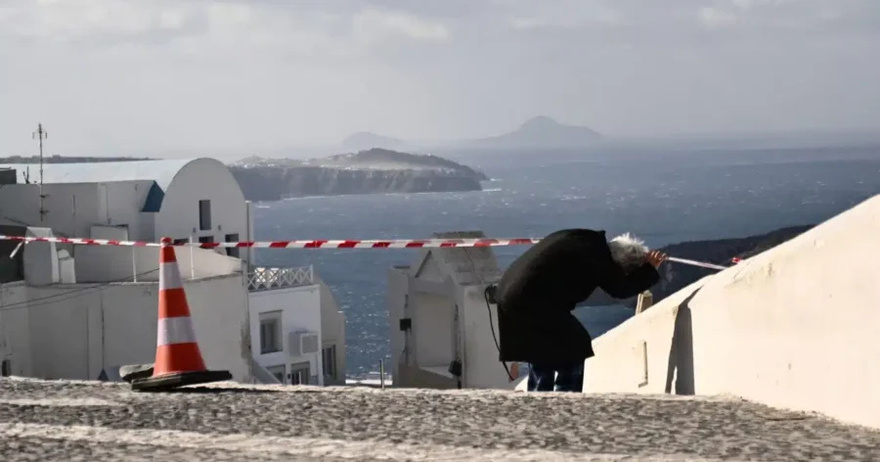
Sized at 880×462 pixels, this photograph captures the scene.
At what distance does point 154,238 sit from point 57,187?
5.19 meters

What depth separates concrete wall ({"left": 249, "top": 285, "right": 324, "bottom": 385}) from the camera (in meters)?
50.6

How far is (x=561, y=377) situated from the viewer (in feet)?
31.9

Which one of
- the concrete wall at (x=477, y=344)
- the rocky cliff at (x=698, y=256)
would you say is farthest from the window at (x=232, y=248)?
the concrete wall at (x=477, y=344)

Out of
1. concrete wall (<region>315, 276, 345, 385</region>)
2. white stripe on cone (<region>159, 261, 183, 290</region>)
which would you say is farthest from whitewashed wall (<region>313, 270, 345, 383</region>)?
white stripe on cone (<region>159, 261, 183, 290</region>)

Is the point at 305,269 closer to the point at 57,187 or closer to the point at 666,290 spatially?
the point at 57,187

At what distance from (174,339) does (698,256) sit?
114m

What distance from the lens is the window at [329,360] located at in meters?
58.4

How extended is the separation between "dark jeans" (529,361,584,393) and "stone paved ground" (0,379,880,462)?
916mm

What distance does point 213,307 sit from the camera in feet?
134

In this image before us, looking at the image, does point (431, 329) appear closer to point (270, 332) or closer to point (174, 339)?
point (270, 332)

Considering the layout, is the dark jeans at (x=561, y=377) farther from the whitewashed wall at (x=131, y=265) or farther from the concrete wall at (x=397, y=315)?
the whitewashed wall at (x=131, y=265)

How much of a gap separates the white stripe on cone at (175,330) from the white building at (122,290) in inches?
1094

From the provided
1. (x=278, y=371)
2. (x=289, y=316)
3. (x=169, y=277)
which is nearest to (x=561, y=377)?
(x=169, y=277)

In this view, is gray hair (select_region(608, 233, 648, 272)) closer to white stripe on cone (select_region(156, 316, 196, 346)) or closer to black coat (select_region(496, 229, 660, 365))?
black coat (select_region(496, 229, 660, 365))
